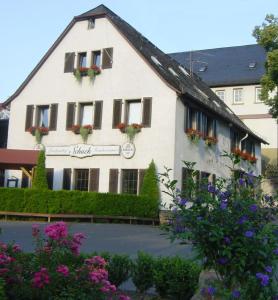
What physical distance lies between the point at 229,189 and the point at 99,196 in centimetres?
1661

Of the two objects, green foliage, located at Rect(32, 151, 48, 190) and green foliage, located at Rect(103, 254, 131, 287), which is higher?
green foliage, located at Rect(32, 151, 48, 190)

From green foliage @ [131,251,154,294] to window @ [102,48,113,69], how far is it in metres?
19.2

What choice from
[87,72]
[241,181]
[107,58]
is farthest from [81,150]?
[241,181]

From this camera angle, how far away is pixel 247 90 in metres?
45.7

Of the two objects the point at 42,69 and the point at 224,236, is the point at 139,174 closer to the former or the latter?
the point at 42,69

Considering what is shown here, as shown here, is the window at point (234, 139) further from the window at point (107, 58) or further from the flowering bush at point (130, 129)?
the window at point (107, 58)

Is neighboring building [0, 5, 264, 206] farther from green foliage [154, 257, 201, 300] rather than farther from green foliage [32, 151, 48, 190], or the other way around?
green foliage [154, 257, 201, 300]

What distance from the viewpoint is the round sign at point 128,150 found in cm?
2409

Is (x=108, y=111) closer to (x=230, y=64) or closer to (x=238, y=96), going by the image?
(x=238, y=96)

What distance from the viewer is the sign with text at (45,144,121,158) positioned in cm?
2458

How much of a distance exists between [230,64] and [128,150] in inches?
1078

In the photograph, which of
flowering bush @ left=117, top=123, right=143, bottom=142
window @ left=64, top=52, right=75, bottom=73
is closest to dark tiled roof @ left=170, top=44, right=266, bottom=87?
window @ left=64, top=52, right=75, bottom=73

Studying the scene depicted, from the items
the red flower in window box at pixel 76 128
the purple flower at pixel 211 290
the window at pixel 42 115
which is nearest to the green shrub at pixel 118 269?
the purple flower at pixel 211 290

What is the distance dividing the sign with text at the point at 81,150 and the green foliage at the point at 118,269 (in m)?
17.2
